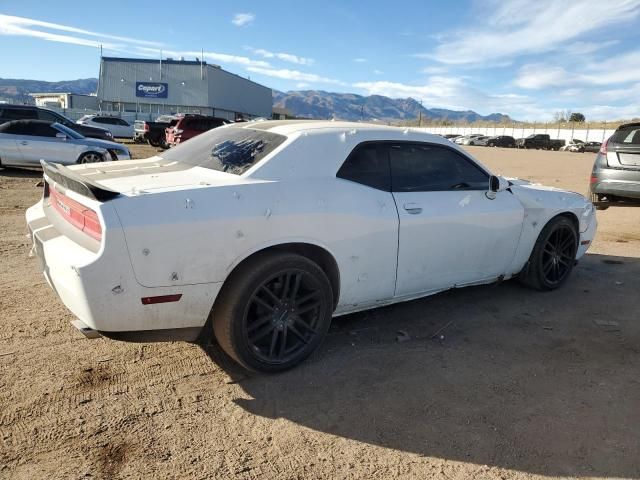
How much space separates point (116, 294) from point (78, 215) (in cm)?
61

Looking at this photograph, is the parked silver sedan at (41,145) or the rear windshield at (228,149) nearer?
the rear windshield at (228,149)

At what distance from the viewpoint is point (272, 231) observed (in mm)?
3072

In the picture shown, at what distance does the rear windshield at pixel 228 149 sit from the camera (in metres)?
3.43

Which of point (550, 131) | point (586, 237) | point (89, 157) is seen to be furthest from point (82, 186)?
point (550, 131)

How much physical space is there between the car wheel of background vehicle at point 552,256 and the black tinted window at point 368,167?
6.57ft

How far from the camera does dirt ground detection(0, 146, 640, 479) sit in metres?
2.51

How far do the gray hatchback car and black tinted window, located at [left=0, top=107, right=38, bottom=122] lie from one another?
1321cm

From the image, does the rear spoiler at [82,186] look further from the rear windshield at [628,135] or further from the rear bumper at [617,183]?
the rear windshield at [628,135]

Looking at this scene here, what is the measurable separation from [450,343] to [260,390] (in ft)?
5.04

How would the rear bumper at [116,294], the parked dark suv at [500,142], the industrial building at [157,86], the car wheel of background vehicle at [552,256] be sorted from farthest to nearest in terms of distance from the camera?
the parked dark suv at [500,142] → the industrial building at [157,86] → the car wheel of background vehicle at [552,256] → the rear bumper at [116,294]

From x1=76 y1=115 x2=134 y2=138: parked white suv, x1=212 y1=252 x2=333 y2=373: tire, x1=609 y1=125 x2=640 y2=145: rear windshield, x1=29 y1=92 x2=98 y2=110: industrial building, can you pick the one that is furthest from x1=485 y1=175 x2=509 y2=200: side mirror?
x1=29 y1=92 x2=98 y2=110: industrial building

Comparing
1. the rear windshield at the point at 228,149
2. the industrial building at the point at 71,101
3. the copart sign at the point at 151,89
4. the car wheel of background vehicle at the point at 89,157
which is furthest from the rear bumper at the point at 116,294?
the industrial building at the point at 71,101

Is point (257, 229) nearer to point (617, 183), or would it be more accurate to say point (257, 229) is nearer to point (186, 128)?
point (617, 183)

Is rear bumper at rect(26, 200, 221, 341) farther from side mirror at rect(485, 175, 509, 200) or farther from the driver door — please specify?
side mirror at rect(485, 175, 509, 200)
